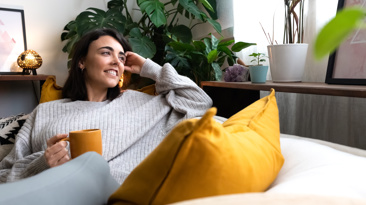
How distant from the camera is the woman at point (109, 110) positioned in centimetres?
131

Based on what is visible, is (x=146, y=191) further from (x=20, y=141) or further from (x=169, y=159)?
(x=20, y=141)

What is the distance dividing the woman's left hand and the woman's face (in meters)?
0.07

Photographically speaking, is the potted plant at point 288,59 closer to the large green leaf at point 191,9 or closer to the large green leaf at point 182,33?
the large green leaf at point 191,9

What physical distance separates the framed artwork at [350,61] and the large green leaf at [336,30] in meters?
1.08

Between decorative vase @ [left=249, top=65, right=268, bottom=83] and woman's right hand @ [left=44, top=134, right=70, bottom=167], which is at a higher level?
decorative vase @ [left=249, top=65, right=268, bottom=83]

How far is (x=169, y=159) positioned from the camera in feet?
1.25

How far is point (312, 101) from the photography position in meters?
1.53

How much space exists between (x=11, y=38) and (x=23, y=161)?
1911 mm

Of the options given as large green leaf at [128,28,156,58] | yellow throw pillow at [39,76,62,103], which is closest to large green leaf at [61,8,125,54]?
large green leaf at [128,28,156,58]

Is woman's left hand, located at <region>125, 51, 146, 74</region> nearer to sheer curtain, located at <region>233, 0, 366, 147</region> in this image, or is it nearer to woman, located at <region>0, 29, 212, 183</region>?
woman, located at <region>0, 29, 212, 183</region>

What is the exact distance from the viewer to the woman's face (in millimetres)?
1594

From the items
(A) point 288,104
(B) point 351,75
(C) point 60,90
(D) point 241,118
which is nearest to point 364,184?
(D) point 241,118

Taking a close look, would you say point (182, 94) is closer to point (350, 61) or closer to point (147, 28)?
point (350, 61)

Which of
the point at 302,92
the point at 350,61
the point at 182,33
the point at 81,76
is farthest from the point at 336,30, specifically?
the point at 182,33
